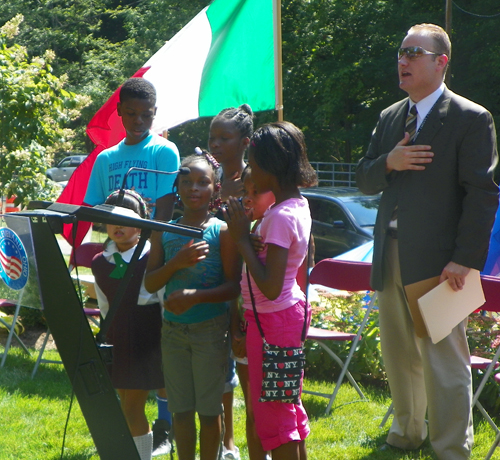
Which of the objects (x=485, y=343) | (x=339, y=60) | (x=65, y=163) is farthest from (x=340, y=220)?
(x=65, y=163)

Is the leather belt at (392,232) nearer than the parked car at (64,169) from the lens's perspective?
Yes

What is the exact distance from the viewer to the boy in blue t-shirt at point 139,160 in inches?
150

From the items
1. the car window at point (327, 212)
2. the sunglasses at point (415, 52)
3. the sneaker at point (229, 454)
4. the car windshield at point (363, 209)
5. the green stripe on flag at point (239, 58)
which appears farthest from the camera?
the car window at point (327, 212)

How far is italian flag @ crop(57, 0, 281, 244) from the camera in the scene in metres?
5.36

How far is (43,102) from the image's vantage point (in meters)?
7.36

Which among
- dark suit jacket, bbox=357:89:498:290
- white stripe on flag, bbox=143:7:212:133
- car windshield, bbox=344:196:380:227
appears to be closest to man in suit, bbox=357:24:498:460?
dark suit jacket, bbox=357:89:498:290

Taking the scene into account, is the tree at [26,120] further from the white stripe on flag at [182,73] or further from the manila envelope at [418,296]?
the manila envelope at [418,296]

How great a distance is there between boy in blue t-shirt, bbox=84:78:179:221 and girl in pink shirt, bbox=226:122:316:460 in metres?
0.90

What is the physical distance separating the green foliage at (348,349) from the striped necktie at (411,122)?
7.78ft

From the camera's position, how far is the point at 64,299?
1.85 metres

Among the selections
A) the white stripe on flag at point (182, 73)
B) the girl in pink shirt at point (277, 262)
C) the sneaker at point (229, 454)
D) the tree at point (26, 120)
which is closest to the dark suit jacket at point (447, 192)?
the girl in pink shirt at point (277, 262)

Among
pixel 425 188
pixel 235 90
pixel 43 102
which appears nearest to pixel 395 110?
pixel 425 188

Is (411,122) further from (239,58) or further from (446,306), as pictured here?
(239,58)

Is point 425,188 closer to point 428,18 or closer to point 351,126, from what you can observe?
point 428,18
